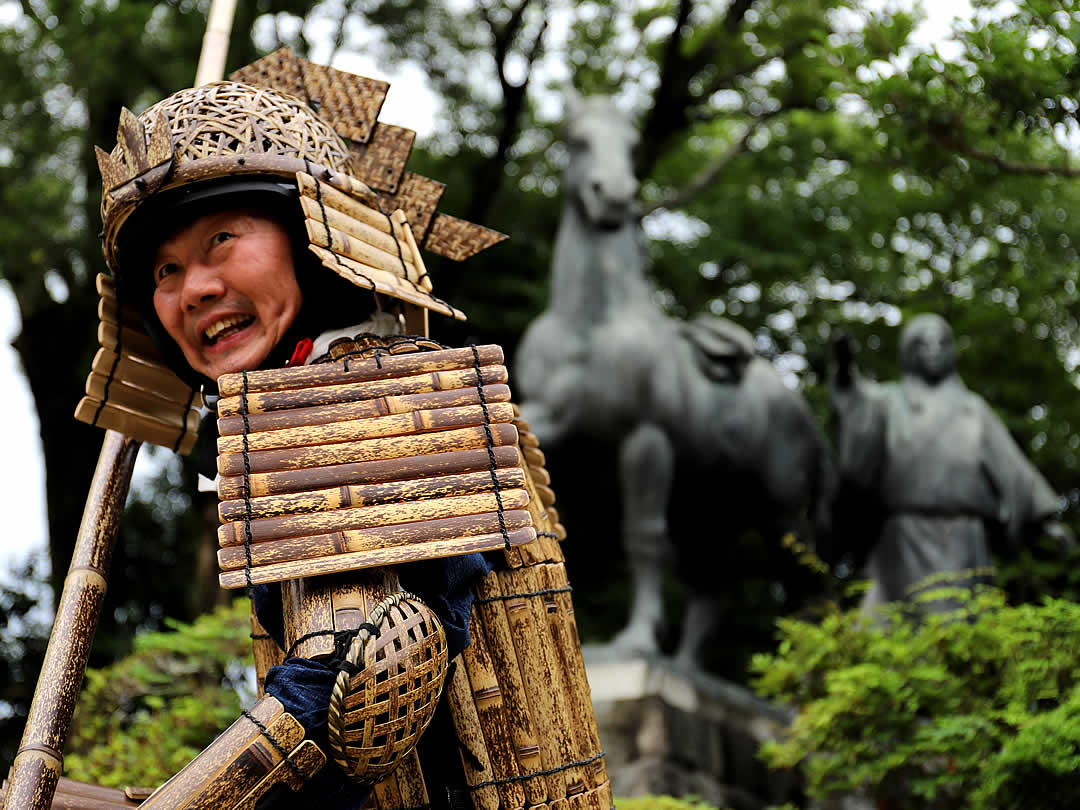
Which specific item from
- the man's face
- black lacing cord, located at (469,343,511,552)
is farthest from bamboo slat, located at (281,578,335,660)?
the man's face

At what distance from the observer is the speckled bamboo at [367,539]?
7.21 ft

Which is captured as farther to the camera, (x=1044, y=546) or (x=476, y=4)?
(x=476, y=4)

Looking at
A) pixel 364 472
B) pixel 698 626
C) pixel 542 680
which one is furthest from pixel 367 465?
pixel 698 626

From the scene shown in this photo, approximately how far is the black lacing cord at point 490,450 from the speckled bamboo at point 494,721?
28 centimetres

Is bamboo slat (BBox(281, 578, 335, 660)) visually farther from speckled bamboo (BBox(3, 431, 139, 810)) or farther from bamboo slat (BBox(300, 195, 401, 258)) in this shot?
bamboo slat (BBox(300, 195, 401, 258))

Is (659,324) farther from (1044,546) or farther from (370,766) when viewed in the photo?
(370,766)

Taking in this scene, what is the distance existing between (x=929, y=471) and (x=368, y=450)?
21.1 ft

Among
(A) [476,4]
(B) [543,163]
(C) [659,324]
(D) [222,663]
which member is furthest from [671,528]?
(B) [543,163]

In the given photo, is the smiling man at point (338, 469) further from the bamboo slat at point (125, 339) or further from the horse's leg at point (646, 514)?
the horse's leg at point (646, 514)

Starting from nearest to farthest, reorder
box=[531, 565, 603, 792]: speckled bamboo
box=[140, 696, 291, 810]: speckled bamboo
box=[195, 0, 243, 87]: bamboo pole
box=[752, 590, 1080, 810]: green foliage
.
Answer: box=[140, 696, 291, 810]: speckled bamboo < box=[531, 565, 603, 792]: speckled bamboo < box=[195, 0, 243, 87]: bamboo pole < box=[752, 590, 1080, 810]: green foliage

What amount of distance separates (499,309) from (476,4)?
2.74 metres

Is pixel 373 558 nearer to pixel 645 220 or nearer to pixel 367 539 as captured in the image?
pixel 367 539

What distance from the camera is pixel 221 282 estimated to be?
2643mm

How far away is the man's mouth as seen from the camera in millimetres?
2670
